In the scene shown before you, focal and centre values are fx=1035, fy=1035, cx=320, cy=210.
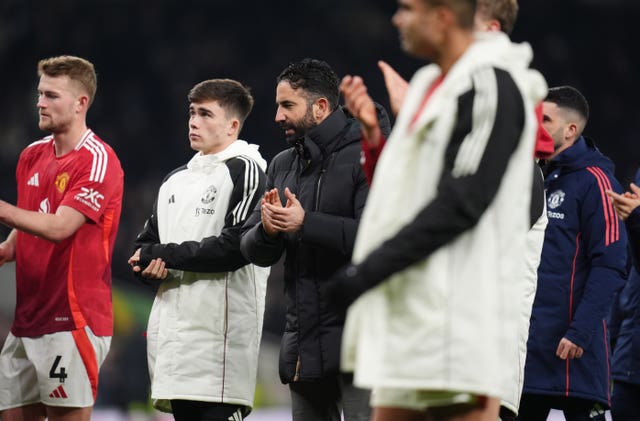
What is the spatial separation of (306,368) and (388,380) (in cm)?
165

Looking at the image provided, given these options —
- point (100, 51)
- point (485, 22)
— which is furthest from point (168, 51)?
point (485, 22)

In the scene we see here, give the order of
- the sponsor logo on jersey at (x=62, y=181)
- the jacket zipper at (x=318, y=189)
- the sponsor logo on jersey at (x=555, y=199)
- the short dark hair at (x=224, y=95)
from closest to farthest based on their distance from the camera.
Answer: the jacket zipper at (x=318, y=189), the sponsor logo on jersey at (x=62, y=181), the sponsor logo on jersey at (x=555, y=199), the short dark hair at (x=224, y=95)

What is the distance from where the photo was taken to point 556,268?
4691mm

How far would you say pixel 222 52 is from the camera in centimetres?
1381

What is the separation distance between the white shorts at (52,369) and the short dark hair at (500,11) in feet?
7.93

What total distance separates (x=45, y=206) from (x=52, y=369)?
0.74 m

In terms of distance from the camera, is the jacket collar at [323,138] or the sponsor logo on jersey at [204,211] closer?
the jacket collar at [323,138]

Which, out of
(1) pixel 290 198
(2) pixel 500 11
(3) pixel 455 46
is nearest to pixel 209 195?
(1) pixel 290 198

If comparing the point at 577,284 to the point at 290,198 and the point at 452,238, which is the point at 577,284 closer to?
the point at 290,198

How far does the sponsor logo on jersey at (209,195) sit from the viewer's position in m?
4.71

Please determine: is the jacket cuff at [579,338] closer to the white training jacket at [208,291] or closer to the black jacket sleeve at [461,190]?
the white training jacket at [208,291]

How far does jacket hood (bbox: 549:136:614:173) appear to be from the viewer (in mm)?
4840

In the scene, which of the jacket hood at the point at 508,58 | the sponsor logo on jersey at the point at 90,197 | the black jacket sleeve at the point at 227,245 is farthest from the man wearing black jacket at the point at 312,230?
the jacket hood at the point at 508,58

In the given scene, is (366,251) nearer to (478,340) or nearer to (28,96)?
(478,340)
